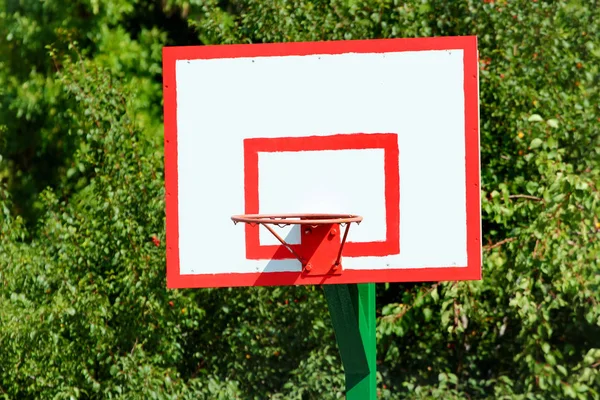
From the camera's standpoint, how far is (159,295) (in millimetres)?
4867

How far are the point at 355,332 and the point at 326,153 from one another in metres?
0.77

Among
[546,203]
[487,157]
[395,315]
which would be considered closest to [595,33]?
[487,157]

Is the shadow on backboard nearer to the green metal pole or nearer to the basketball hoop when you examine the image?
the basketball hoop

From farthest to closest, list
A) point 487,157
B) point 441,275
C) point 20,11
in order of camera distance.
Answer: point 20,11, point 487,157, point 441,275

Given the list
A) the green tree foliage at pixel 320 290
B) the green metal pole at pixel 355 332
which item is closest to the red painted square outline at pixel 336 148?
the green metal pole at pixel 355 332

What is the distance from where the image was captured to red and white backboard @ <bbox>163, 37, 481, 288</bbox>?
10.5 feet

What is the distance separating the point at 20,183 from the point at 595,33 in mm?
4184

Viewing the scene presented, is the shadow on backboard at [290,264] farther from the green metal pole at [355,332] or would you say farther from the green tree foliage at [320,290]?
the green tree foliage at [320,290]

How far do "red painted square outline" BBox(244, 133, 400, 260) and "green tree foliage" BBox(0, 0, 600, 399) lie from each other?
1.49 m

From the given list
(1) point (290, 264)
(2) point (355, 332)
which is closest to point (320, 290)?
(2) point (355, 332)

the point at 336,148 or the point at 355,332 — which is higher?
the point at 336,148

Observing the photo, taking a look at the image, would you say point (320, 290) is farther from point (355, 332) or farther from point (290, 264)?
point (290, 264)

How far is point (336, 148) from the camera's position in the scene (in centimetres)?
325

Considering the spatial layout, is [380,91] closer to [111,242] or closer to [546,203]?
[546,203]
